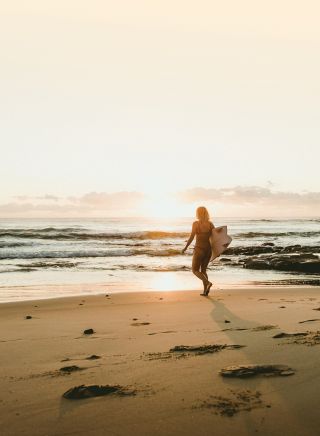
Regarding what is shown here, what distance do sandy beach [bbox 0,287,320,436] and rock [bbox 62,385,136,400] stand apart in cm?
2

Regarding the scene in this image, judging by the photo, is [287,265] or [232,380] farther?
[287,265]

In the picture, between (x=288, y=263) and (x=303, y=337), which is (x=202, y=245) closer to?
(x=303, y=337)

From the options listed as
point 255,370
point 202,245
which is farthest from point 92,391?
point 202,245

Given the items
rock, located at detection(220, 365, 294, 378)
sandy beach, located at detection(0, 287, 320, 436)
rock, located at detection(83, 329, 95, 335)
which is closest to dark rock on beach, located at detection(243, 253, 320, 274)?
sandy beach, located at detection(0, 287, 320, 436)

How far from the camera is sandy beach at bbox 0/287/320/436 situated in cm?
318

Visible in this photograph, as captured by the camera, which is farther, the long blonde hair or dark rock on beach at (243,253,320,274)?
dark rock on beach at (243,253,320,274)

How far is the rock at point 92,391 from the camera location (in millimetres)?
3652

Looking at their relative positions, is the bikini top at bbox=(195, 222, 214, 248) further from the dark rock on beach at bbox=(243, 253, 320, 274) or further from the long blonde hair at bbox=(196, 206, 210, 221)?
the dark rock on beach at bbox=(243, 253, 320, 274)

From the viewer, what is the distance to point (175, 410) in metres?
3.37

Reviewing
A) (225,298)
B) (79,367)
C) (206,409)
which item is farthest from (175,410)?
(225,298)

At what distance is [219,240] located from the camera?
1147cm

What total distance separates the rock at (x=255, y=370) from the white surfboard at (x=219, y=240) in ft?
23.5

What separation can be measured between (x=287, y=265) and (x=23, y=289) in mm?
9903

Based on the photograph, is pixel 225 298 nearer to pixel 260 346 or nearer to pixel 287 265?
pixel 260 346
